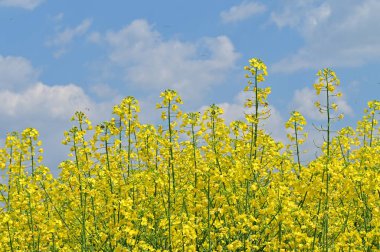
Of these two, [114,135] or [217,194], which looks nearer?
[217,194]

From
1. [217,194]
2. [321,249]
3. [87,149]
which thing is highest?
[87,149]

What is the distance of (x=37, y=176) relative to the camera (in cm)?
860

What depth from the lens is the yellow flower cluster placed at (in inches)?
293

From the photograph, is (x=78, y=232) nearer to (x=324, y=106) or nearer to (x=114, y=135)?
(x=114, y=135)

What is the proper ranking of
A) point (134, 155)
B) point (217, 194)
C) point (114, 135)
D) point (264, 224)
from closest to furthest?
point (264, 224) < point (217, 194) < point (114, 135) < point (134, 155)

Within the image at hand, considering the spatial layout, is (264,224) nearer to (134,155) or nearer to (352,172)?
(352,172)

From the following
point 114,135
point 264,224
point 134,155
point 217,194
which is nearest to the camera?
point 264,224

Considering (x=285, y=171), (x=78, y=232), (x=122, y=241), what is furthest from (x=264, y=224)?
(x=78, y=232)

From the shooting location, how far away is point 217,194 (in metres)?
8.80

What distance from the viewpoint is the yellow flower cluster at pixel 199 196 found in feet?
24.5

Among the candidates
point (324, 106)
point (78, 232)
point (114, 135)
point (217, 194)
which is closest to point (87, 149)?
point (114, 135)

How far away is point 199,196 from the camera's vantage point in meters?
8.73

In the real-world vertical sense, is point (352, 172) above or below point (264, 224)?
above

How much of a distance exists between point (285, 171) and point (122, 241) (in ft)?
8.82
